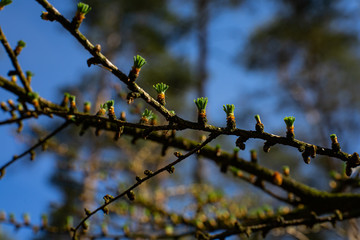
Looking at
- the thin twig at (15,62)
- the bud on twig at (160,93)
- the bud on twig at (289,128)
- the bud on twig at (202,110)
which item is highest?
the thin twig at (15,62)

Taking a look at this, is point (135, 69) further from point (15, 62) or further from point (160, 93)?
point (15, 62)

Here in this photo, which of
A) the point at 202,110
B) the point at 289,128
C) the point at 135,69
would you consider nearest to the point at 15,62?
the point at 135,69

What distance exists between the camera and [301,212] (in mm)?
1889

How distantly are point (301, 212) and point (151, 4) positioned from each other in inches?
439

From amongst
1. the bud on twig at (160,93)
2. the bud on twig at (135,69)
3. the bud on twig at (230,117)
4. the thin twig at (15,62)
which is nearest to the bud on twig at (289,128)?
the bud on twig at (230,117)

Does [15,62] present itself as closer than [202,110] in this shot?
No

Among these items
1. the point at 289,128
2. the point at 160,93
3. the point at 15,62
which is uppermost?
the point at 15,62

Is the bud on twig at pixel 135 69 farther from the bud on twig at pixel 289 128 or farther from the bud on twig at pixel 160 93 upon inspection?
the bud on twig at pixel 289 128

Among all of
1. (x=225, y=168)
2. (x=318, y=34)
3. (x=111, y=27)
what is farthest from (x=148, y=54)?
(x=225, y=168)

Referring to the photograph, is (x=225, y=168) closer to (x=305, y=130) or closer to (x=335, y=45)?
(x=335, y=45)

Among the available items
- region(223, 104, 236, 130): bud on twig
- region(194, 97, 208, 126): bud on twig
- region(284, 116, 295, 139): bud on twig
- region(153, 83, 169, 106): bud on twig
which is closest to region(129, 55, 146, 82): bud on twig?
region(153, 83, 169, 106): bud on twig

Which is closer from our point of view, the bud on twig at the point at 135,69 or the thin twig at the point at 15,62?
the bud on twig at the point at 135,69

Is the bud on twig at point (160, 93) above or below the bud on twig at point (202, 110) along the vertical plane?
above

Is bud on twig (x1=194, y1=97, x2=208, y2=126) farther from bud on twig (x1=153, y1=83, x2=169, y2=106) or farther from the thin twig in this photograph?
the thin twig
